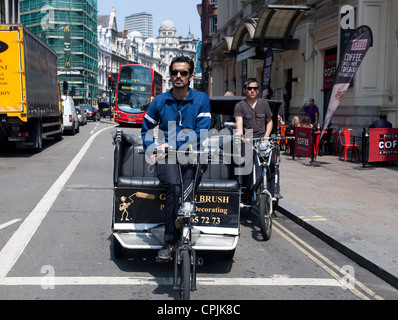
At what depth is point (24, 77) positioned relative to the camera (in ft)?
46.2

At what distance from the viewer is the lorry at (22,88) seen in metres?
13.9

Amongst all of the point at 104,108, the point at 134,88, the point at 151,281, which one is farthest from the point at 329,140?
the point at 104,108

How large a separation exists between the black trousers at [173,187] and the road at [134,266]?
1.69ft

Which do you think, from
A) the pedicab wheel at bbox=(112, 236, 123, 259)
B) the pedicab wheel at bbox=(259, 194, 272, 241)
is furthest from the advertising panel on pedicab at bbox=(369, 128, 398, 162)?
the pedicab wheel at bbox=(112, 236, 123, 259)

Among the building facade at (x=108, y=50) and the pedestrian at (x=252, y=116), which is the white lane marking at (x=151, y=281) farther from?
the building facade at (x=108, y=50)

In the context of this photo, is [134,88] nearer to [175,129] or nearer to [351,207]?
[351,207]

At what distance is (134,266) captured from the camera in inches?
190

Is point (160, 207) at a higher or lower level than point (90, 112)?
lower

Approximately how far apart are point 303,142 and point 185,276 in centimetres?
1079

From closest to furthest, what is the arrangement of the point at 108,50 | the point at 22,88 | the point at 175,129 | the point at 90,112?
1. the point at 175,129
2. the point at 22,88
3. the point at 90,112
4. the point at 108,50

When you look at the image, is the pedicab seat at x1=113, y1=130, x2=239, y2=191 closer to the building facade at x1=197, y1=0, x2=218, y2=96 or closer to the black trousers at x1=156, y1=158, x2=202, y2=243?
the black trousers at x1=156, y1=158, x2=202, y2=243

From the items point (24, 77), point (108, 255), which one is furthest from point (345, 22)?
point (108, 255)

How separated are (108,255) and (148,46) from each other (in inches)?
5742
